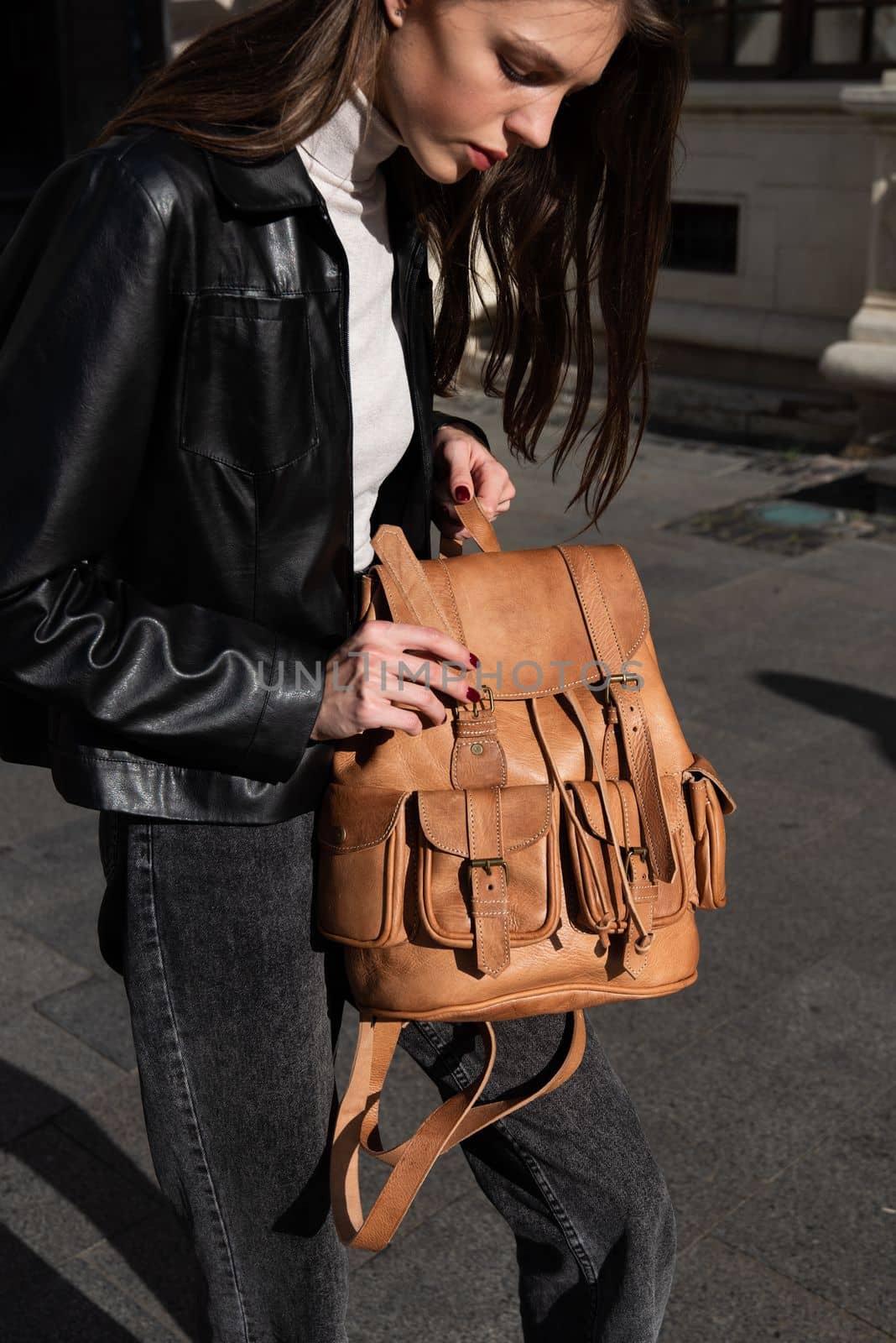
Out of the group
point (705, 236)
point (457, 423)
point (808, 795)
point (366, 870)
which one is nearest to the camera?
point (366, 870)

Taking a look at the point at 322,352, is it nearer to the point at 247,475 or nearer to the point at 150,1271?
the point at 247,475

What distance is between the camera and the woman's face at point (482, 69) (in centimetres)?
150

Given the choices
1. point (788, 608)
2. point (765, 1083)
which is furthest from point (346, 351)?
point (788, 608)

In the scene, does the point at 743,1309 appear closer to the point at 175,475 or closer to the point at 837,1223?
the point at 837,1223

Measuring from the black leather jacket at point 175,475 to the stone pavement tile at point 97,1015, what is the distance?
1.71m

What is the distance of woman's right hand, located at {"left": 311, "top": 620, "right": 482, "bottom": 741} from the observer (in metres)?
1.59

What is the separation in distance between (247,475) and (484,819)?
47cm

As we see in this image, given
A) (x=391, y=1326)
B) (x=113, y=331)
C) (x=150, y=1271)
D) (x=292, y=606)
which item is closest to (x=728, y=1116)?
(x=391, y=1326)

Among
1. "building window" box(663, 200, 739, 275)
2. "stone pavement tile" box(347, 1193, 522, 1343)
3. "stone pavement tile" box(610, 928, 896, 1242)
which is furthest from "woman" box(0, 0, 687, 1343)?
"building window" box(663, 200, 739, 275)

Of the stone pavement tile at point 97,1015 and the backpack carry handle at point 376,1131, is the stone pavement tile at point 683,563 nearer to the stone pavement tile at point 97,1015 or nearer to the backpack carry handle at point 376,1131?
the stone pavement tile at point 97,1015

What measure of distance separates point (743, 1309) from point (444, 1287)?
506 mm

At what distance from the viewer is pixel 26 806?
437cm

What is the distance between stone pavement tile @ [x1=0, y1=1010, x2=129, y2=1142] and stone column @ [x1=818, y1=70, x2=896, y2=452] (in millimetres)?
5928

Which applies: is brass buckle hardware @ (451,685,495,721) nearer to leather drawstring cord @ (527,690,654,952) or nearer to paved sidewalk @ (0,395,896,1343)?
leather drawstring cord @ (527,690,654,952)
